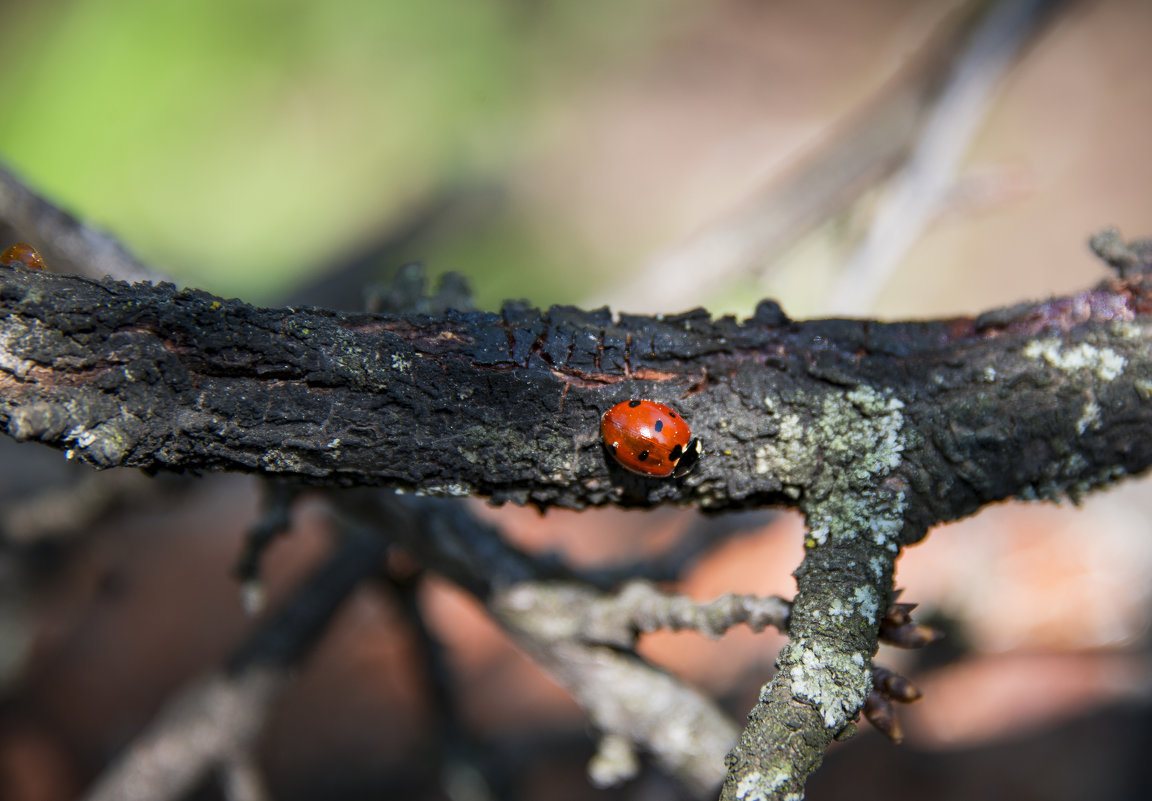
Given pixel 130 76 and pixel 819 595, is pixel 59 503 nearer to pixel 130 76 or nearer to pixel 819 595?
pixel 819 595

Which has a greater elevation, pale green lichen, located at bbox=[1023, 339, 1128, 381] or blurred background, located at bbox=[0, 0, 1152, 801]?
blurred background, located at bbox=[0, 0, 1152, 801]

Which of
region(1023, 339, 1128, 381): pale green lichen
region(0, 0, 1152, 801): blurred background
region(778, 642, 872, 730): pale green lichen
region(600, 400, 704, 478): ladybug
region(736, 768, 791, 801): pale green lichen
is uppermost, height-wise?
region(0, 0, 1152, 801): blurred background

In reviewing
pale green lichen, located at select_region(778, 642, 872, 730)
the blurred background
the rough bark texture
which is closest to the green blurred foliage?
the blurred background

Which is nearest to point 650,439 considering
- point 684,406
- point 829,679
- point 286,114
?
point 684,406

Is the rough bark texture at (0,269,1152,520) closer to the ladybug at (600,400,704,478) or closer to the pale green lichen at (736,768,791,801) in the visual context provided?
the ladybug at (600,400,704,478)

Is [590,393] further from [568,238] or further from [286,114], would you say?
[286,114]

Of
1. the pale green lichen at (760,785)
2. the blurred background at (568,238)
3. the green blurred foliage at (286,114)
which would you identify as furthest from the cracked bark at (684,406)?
the green blurred foliage at (286,114)

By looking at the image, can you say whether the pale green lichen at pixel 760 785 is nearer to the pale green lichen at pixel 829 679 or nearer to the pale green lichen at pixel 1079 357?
the pale green lichen at pixel 829 679
